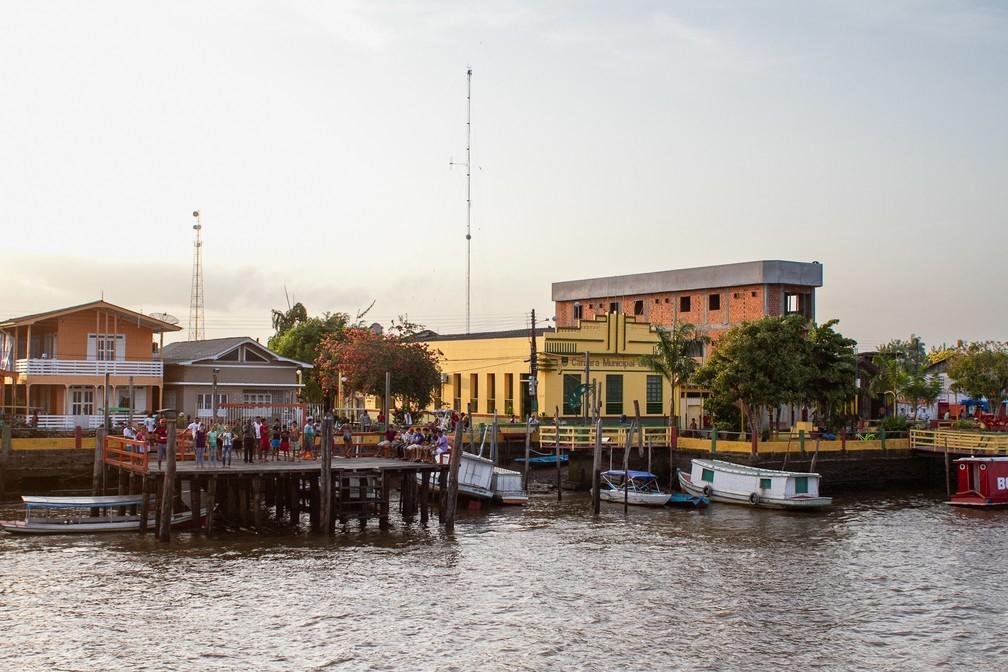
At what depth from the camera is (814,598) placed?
107ft

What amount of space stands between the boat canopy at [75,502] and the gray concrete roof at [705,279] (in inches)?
1985

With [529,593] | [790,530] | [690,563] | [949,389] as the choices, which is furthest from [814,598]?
[949,389]

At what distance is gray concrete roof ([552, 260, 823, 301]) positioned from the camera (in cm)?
7931

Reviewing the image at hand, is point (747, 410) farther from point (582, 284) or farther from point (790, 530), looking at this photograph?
point (582, 284)

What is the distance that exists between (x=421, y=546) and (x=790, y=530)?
1528 cm

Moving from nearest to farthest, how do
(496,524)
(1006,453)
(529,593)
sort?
(529,593), (496,524), (1006,453)

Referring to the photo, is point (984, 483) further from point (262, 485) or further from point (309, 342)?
point (309, 342)

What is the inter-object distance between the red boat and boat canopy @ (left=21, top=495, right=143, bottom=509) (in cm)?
3640

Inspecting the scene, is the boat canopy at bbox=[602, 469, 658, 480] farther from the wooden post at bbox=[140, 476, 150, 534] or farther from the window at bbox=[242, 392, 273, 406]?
the wooden post at bbox=[140, 476, 150, 534]

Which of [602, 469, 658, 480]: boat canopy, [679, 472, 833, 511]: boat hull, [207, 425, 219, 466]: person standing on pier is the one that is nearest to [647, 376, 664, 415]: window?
[679, 472, 833, 511]: boat hull

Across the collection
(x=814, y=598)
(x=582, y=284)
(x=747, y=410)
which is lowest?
(x=814, y=598)

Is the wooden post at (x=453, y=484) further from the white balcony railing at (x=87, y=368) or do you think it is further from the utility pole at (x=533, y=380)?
the utility pole at (x=533, y=380)

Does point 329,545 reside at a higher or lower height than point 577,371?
lower

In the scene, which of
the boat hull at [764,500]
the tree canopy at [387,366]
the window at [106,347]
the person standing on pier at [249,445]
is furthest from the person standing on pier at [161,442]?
the boat hull at [764,500]
